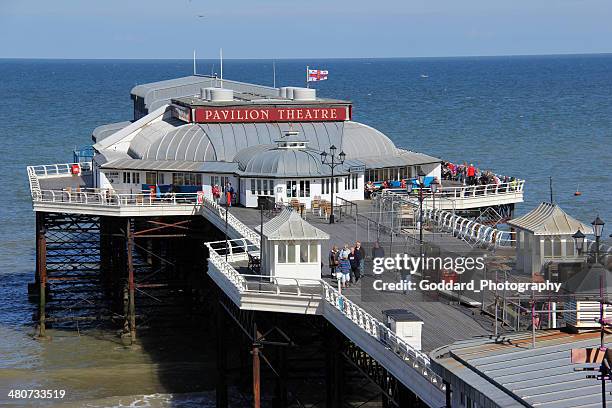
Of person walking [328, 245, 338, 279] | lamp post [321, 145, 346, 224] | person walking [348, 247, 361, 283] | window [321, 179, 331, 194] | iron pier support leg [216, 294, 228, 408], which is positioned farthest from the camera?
window [321, 179, 331, 194]

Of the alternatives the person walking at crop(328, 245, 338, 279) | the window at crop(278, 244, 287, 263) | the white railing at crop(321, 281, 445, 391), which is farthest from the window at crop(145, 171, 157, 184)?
the white railing at crop(321, 281, 445, 391)

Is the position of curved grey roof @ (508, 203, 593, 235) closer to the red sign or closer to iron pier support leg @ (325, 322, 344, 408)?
iron pier support leg @ (325, 322, 344, 408)

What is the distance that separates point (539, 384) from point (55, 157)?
10224 cm

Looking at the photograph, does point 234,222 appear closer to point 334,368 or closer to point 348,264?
point 348,264

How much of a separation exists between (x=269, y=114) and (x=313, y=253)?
2535 cm

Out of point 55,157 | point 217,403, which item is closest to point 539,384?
point 217,403

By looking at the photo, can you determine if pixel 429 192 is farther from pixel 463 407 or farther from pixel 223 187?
pixel 463 407

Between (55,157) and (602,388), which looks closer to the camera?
(602,388)

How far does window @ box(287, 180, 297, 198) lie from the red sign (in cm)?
717

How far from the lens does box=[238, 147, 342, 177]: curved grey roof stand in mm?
58938

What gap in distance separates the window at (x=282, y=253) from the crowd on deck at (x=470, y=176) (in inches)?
924

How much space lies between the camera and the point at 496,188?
61.1 m

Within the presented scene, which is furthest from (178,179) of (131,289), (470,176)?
(470,176)

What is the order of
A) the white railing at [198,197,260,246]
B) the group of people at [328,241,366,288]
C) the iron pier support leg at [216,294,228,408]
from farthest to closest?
the white railing at [198,197,260,246]
the iron pier support leg at [216,294,228,408]
the group of people at [328,241,366,288]
